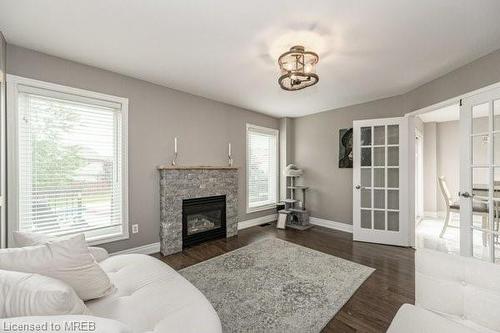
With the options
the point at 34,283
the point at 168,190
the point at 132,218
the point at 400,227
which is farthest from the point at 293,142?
the point at 34,283

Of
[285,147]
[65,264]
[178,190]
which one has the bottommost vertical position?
[65,264]

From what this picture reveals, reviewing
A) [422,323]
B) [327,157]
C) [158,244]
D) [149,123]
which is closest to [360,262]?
[422,323]

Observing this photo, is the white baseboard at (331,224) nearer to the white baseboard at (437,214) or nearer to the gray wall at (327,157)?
the gray wall at (327,157)

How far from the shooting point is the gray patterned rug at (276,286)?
5.87ft

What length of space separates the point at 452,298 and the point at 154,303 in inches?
63.3

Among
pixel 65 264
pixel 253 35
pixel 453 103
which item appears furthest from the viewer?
pixel 453 103

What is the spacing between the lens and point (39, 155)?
2.34 metres

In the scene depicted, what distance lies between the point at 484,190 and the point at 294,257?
87.2 inches

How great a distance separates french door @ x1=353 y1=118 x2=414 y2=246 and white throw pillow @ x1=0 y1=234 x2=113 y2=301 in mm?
3632

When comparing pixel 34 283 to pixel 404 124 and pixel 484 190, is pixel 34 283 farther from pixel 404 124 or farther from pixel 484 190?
pixel 404 124

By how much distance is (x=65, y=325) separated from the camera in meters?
0.71

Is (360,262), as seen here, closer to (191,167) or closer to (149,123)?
(191,167)

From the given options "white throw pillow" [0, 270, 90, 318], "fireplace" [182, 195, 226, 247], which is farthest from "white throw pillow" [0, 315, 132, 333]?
"fireplace" [182, 195, 226, 247]

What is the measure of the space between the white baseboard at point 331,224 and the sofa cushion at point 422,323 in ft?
10.6
